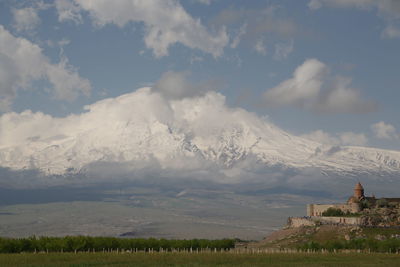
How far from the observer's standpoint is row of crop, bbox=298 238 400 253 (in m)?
75.6

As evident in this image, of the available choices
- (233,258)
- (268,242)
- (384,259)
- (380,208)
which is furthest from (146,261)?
(380,208)

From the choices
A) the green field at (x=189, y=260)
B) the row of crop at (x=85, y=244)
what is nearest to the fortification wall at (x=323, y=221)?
the row of crop at (x=85, y=244)

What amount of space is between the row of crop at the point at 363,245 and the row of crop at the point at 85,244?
45.4 feet

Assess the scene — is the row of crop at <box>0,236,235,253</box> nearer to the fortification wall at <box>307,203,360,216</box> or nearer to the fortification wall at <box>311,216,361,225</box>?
the fortification wall at <box>311,216,361,225</box>

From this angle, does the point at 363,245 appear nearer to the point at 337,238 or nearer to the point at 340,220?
→ the point at 337,238

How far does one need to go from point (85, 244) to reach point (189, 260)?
18.0 m

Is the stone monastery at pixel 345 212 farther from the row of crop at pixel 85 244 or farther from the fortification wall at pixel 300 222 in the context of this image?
the row of crop at pixel 85 244

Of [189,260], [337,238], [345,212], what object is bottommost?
[189,260]

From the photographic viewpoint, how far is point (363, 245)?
78.1m

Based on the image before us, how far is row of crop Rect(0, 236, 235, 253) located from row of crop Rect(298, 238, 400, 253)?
13.8 m

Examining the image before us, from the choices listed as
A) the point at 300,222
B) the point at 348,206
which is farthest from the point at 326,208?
the point at 300,222

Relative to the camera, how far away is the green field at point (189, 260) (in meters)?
55.1

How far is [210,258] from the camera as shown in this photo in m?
61.2

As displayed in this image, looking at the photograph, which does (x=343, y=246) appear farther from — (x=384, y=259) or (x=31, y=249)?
(x=31, y=249)
